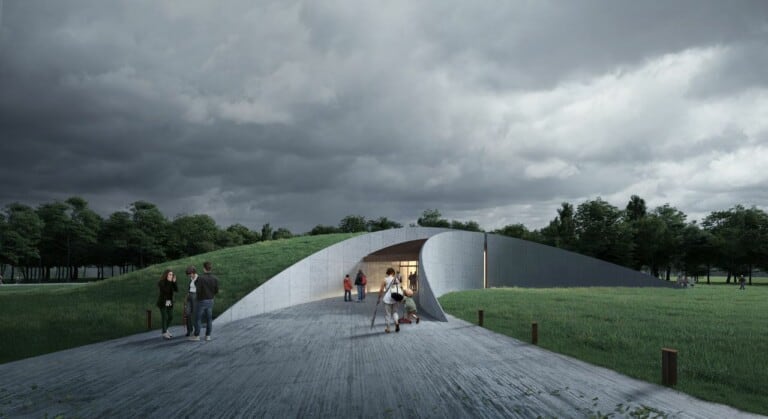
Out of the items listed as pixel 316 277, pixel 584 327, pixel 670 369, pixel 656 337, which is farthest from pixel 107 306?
pixel 670 369

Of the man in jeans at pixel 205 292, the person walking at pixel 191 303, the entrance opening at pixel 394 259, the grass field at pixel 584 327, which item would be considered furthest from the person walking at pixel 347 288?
the man in jeans at pixel 205 292

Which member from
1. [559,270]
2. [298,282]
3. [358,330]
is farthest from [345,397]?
[559,270]

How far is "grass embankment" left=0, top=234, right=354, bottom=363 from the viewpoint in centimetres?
1354

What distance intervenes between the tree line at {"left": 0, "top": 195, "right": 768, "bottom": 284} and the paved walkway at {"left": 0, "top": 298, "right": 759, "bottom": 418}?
5891 cm

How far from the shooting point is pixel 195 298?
39.4 feet

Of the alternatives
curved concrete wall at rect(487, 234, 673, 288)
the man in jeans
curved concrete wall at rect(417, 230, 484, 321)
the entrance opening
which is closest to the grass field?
curved concrete wall at rect(417, 230, 484, 321)

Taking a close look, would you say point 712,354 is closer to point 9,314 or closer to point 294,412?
point 294,412

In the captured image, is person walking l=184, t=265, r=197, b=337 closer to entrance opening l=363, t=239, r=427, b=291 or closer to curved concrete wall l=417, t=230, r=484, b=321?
curved concrete wall l=417, t=230, r=484, b=321

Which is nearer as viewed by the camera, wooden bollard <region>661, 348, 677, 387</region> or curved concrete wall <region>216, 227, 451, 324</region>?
wooden bollard <region>661, 348, 677, 387</region>

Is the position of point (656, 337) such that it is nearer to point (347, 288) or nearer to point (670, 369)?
point (670, 369)

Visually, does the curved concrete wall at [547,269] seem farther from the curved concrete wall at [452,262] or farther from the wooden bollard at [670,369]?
the wooden bollard at [670,369]

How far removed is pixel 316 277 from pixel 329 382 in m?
17.4

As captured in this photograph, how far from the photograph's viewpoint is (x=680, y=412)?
6.02m

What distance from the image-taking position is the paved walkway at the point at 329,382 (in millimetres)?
6184
